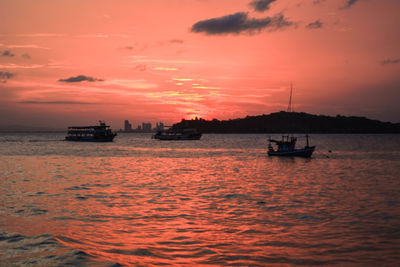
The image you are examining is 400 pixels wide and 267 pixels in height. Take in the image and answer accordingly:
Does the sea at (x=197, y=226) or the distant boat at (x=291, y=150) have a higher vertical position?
the distant boat at (x=291, y=150)

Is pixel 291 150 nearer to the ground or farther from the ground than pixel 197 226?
farther from the ground

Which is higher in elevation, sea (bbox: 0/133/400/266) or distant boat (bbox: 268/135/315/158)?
distant boat (bbox: 268/135/315/158)

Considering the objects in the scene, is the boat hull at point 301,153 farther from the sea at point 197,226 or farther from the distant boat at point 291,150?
the sea at point 197,226

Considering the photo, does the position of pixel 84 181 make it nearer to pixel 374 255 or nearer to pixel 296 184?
pixel 296 184

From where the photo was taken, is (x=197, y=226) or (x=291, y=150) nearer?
(x=197, y=226)

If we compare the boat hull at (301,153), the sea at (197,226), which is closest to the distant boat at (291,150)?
the boat hull at (301,153)

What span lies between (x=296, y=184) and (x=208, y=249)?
19896mm

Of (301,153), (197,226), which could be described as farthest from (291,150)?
(197,226)

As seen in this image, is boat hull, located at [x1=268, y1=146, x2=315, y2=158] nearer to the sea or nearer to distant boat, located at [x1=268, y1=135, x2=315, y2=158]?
distant boat, located at [x1=268, y1=135, x2=315, y2=158]

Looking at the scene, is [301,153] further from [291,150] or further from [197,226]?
[197,226]

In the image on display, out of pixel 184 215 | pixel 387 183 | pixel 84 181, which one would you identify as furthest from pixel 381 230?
pixel 84 181

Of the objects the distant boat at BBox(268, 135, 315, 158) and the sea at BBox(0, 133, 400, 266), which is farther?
the distant boat at BBox(268, 135, 315, 158)

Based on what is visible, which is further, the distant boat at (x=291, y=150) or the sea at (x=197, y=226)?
the distant boat at (x=291, y=150)

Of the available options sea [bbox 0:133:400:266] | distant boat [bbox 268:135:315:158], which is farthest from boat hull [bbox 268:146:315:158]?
sea [bbox 0:133:400:266]
